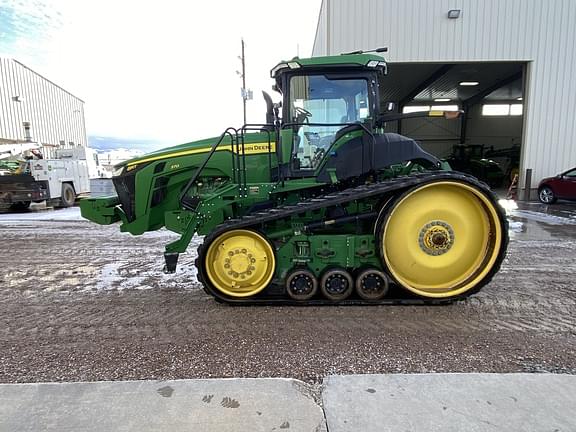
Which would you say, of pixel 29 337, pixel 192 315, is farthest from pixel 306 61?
pixel 29 337

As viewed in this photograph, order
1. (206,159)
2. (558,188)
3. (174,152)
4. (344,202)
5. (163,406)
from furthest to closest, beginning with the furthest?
(558,188), (174,152), (206,159), (344,202), (163,406)

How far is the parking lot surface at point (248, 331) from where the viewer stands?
9.62 ft

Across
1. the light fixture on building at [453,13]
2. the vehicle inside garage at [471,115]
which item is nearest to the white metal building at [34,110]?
the light fixture on building at [453,13]

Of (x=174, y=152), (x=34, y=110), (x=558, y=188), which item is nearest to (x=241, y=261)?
(x=174, y=152)

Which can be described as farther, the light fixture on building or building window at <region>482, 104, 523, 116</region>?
building window at <region>482, 104, 523, 116</region>

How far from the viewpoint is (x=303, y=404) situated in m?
2.45

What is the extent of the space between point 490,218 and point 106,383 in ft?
12.5

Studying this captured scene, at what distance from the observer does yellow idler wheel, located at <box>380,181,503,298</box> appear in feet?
13.3

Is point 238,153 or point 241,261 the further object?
point 238,153

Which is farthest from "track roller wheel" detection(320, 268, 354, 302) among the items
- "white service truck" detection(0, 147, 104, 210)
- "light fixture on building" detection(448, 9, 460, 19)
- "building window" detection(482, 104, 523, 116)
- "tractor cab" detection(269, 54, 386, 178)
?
"building window" detection(482, 104, 523, 116)

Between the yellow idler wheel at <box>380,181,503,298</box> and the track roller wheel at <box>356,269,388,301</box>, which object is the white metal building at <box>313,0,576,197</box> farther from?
the track roller wheel at <box>356,269,388,301</box>

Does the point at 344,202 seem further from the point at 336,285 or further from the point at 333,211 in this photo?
the point at 336,285

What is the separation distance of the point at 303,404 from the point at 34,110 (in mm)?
31183

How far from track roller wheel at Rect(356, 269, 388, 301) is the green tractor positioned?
1 centimetres
